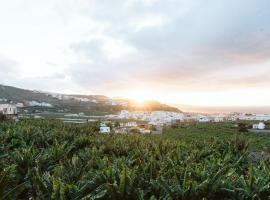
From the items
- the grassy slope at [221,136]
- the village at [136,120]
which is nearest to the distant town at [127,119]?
the village at [136,120]

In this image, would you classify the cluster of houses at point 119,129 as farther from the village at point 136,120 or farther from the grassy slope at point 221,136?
the grassy slope at point 221,136

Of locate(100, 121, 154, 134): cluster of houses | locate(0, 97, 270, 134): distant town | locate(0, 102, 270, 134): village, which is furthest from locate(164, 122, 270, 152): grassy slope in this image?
locate(0, 97, 270, 134): distant town

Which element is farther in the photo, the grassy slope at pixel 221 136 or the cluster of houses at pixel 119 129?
the cluster of houses at pixel 119 129

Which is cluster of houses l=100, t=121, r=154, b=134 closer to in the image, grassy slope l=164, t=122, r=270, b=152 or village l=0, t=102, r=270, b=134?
village l=0, t=102, r=270, b=134

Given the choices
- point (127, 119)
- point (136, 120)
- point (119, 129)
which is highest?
point (127, 119)

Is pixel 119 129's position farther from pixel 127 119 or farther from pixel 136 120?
pixel 127 119

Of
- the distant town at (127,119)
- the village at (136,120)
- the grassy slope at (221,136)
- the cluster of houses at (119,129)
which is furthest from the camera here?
the distant town at (127,119)

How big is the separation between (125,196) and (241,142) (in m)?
12.5

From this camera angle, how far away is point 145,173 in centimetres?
897

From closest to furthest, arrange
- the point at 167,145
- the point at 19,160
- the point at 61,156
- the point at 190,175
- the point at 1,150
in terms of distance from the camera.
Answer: the point at 190,175 → the point at 19,160 → the point at 61,156 → the point at 1,150 → the point at 167,145

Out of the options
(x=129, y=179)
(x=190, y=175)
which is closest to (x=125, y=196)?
(x=129, y=179)

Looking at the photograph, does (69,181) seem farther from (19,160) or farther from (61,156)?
(61,156)

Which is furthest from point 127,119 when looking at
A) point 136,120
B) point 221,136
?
point 221,136

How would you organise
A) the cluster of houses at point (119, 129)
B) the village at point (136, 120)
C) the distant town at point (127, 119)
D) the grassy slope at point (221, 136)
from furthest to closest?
the distant town at point (127, 119) < the village at point (136, 120) < the cluster of houses at point (119, 129) < the grassy slope at point (221, 136)
